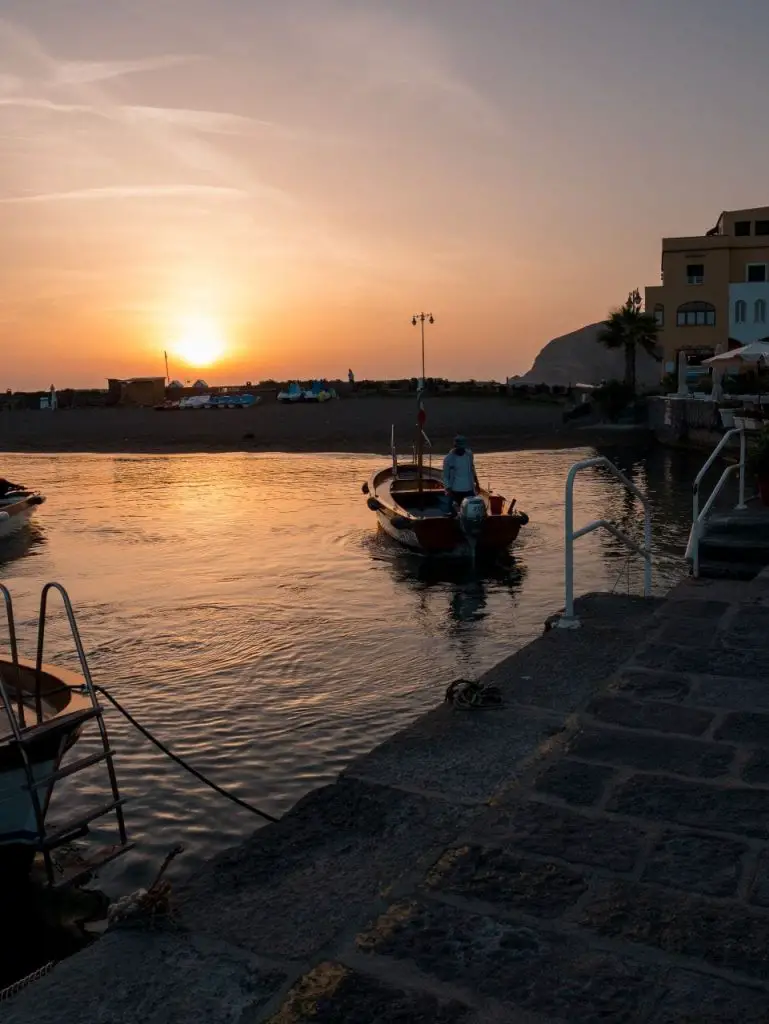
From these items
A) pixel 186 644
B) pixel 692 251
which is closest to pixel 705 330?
pixel 692 251

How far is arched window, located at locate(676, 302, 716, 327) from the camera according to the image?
195 feet

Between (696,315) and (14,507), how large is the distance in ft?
158

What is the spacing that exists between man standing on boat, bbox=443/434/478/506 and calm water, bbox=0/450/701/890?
180 cm

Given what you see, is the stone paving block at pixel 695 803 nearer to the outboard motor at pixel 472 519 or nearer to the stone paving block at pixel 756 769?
the stone paving block at pixel 756 769

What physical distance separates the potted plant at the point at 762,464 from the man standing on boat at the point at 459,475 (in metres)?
7.99

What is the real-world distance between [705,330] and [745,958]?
201 ft

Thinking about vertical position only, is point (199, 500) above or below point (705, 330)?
below

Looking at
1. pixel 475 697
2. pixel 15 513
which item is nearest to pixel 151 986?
pixel 475 697

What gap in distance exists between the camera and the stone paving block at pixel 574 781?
4.24 meters

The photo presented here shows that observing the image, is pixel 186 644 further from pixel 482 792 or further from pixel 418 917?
pixel 418 917

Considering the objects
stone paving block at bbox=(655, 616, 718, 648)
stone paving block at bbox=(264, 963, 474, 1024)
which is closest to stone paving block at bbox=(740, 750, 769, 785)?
stone paving block at bbox=(655, 616, 718, 648)

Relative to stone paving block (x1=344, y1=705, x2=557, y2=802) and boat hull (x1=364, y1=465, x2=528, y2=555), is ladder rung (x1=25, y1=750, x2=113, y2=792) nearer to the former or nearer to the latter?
stone paving block (x1=344, y1=705, x2=557, y2=802)

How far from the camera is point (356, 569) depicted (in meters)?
19.4

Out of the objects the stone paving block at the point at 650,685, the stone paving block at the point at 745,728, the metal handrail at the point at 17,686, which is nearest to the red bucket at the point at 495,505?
the metal handrail at the point at 17,686
